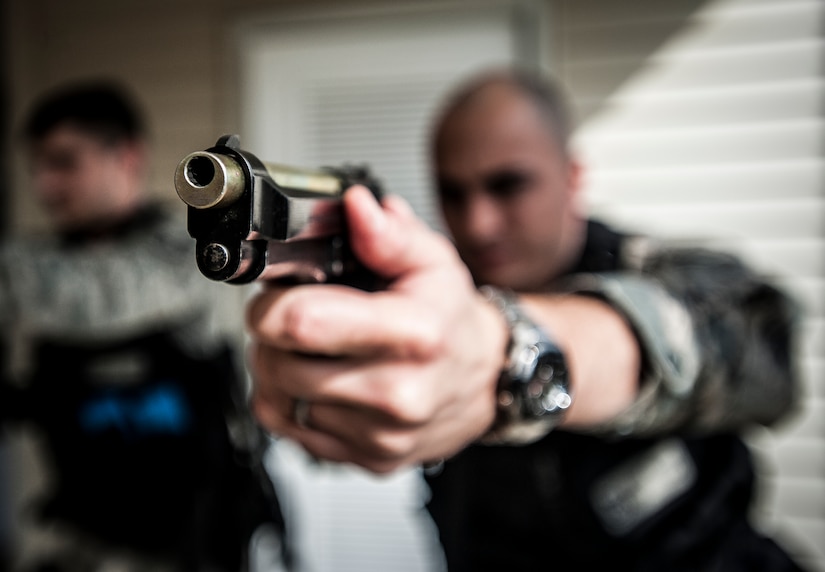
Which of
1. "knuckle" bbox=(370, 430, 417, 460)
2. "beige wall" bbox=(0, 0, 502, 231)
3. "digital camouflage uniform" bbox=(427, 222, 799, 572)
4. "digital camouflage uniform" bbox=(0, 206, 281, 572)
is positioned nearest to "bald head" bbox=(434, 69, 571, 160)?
"digital camouflage uniform" bbox=(427, 222, 799, 572)

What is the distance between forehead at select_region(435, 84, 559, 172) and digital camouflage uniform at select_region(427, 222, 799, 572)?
0.41m

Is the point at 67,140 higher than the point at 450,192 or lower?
higher

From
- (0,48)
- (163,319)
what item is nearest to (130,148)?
(163,319)

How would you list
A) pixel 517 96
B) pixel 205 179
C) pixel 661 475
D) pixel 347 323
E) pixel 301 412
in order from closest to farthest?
pixel 205 179 → pixel 347 323 → pixel 301 412 → pixel 661 475 → pixel 517 96

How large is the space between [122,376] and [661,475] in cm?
147

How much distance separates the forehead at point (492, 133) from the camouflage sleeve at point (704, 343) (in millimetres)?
543

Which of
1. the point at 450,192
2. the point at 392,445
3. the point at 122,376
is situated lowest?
the point at 122,376

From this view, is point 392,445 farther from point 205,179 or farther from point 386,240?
point 205,179

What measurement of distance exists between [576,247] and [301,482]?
209 cm

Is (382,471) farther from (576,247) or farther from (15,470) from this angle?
(15,470)

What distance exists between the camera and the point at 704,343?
3.32 ft

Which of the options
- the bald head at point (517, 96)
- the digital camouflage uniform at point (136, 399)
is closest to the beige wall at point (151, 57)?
the digital camouflage uniform at point (136, 399)

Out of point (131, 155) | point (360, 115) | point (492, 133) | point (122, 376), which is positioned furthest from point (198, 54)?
point (492, 133)

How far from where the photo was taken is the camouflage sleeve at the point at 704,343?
3.09 ft
